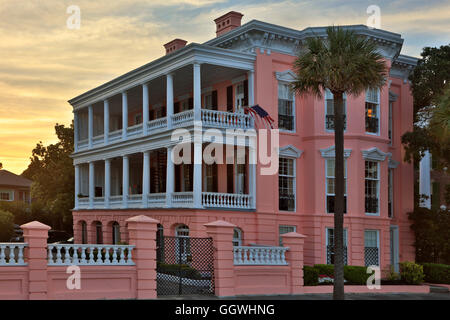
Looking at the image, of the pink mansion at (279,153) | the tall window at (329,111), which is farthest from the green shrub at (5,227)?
the tall window at (329,111)

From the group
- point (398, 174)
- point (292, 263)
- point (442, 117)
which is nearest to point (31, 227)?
point (292, 263)

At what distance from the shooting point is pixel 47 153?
54.3 metres

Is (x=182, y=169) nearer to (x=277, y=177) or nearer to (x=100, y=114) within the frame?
(x=277, y=177)

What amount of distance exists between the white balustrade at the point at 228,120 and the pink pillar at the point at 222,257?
31.4ft

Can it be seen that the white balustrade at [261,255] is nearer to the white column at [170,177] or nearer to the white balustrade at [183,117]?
the white column at [170,177]

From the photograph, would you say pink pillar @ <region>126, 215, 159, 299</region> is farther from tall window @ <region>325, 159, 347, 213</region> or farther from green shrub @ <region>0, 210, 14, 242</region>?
green shrub @ <region>0, 210, 14, 242</region>

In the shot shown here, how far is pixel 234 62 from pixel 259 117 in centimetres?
280

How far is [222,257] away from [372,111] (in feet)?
47.2

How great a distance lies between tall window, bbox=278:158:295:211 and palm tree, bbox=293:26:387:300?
10.0 metres

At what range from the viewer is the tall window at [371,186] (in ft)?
102

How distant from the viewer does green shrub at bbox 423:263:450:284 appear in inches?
1200

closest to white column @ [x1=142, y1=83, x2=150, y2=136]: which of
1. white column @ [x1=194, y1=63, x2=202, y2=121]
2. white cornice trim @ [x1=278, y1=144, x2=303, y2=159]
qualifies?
white column @ [x1=194, y1=63, x2=202, y2=121]

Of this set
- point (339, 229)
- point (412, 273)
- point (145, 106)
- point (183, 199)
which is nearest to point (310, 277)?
point (339, 229)

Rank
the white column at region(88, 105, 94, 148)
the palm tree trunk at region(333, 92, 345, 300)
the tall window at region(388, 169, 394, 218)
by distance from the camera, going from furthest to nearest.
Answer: the white column at region(88, 105, 94, 148) < the tall window at region(388, 169, 394, 218) < the palm tree trunk at region(333, 92, 345, 300)
